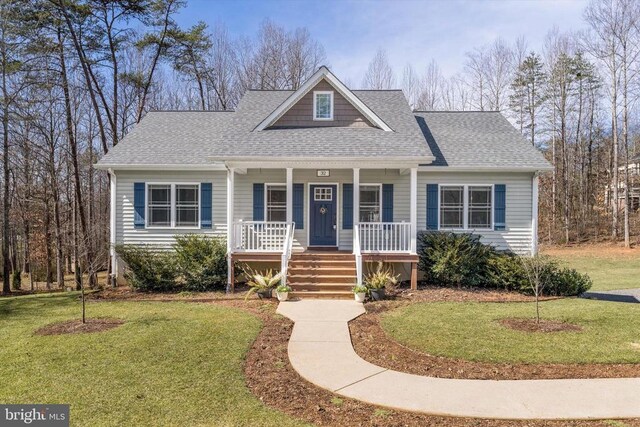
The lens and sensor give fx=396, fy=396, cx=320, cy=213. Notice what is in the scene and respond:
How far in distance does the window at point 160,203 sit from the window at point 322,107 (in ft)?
17.3

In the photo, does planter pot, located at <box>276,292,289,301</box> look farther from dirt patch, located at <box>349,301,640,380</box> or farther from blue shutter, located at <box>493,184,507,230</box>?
blue shutter, located at <box>493,184,507,230</box>

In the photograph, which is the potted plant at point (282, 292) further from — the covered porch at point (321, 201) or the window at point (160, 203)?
the window at point (160, 203)

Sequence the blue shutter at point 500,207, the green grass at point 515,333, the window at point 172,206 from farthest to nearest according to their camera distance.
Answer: the window at point 172,206 < the blue shutter at point 500,207 < the green grass at point 515,333

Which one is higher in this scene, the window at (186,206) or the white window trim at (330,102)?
the white window trim at (330,102)

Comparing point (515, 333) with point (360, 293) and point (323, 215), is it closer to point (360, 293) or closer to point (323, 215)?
point (360, 293)

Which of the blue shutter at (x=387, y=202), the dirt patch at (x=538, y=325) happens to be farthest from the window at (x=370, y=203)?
the dirt patch at (x=538, y=325)

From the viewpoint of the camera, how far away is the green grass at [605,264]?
14.4m

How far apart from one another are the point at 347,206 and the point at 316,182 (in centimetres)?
127

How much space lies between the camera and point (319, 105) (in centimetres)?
1279

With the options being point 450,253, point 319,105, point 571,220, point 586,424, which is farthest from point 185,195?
point 571,220

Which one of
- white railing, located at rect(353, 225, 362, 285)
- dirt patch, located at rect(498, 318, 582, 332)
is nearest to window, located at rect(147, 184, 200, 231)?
white railing, located at rect(353, 225, 362, 285)

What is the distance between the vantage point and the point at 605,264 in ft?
62.5

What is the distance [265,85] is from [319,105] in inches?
594

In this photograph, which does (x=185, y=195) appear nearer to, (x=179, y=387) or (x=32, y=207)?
(x=179, y=387)
